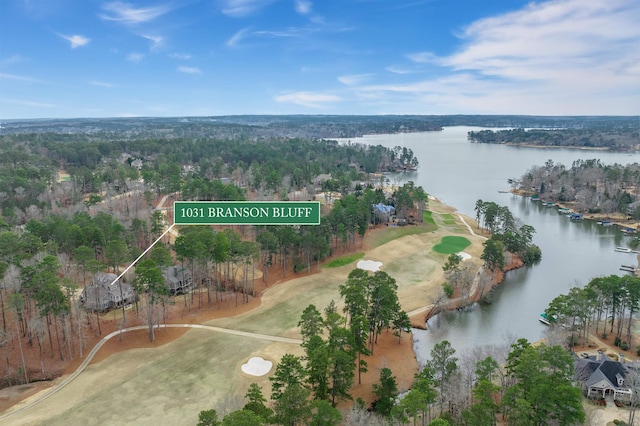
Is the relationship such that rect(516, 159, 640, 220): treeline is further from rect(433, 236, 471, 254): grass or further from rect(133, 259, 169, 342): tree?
rect(133, 259, 169, 342): tree

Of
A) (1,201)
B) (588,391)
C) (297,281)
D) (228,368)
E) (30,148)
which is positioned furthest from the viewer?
(30,148)

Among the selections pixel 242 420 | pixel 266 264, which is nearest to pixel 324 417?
pixel 242 420

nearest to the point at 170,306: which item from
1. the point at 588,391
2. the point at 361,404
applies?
the point at 361,404

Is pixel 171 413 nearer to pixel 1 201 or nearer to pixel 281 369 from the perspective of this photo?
pixel 281 369

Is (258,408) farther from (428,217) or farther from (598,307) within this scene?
(428,217)

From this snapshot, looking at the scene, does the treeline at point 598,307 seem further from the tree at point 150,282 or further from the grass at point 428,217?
the grass at point 428,217
